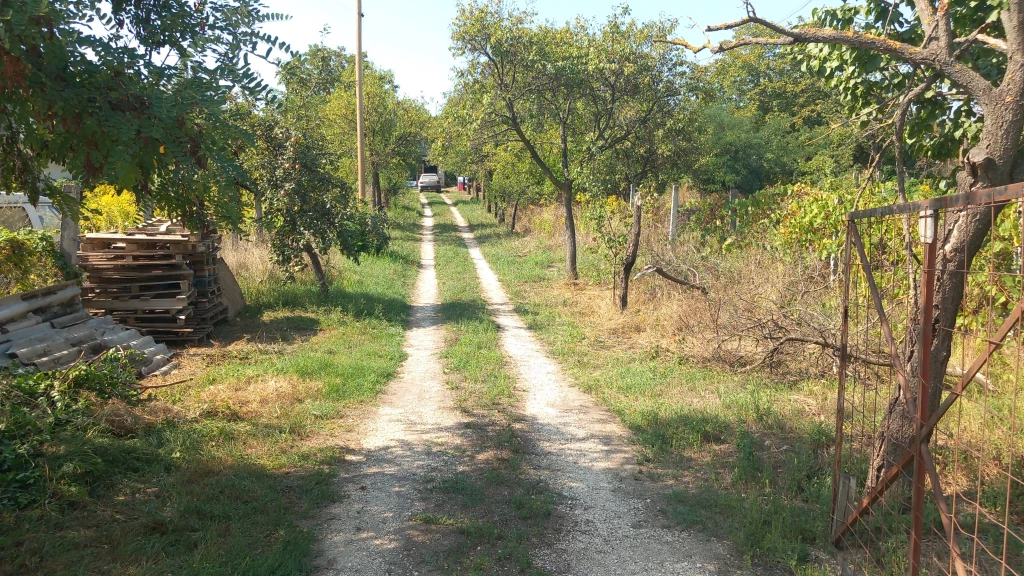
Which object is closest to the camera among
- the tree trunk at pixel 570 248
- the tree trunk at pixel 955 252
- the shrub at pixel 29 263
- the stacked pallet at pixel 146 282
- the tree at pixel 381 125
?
the tree trunk at pixel 955 252

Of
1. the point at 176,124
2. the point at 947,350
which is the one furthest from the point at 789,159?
the point at 176,124

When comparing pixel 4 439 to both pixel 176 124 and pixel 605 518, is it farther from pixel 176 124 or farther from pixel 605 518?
pixel 605 518

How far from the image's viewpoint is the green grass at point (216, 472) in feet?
14.2

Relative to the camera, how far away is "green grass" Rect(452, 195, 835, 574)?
4844 mm

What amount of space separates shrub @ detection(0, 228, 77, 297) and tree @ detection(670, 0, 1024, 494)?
921 centimetres

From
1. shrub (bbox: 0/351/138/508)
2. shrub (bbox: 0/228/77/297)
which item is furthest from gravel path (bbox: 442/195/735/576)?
shrub (bbox: 0/228/77/297)

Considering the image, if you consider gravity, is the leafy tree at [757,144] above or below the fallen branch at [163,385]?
above

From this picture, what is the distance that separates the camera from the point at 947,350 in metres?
4.36

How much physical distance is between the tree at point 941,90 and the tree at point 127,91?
10.8 feet

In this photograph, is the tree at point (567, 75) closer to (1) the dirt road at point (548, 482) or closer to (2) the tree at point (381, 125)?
(1) the dirt road at point (548, 482)

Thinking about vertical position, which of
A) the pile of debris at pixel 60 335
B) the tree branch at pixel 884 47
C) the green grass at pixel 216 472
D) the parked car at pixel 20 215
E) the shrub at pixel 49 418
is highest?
the tree branch at pixel 884 47

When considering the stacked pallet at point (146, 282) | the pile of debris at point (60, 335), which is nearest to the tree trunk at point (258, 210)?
the stacked pallet at point (146, 282)

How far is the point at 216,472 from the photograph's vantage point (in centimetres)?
565

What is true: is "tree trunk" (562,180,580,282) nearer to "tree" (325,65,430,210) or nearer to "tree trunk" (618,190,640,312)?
"tree trunk" (618,190,640,312)
